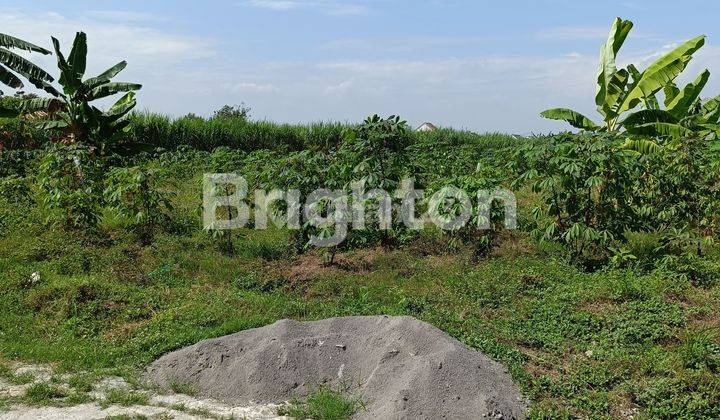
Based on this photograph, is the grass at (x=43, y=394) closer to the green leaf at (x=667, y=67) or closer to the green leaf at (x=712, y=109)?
the green leaf at (x=667, y=67)

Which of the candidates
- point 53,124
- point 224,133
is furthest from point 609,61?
point 53,124

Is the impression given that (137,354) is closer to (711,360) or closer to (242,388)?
(242,388)

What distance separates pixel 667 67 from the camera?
41.6 feet

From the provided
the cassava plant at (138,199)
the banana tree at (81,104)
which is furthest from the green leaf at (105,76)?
the cassava plant at (138,199)

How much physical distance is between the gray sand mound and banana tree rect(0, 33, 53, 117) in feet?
33.2

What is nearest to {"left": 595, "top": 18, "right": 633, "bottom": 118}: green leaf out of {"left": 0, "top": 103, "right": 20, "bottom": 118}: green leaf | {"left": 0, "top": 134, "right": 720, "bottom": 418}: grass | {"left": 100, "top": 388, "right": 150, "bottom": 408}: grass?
{"left": 0, "top": 134, "right": 720, "bottom": 418}: grass

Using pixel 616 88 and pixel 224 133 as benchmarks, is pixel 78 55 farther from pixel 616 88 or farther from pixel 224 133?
pixel 616 88

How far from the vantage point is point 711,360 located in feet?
16.2

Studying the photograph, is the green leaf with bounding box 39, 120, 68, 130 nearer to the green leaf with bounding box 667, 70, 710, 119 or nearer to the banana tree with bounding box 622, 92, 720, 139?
the banana tree with bounding box 622, 92, 720, 139

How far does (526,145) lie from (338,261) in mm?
2526

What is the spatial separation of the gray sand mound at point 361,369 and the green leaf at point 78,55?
10.2m

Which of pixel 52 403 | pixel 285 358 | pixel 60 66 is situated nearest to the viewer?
pixel 52 403

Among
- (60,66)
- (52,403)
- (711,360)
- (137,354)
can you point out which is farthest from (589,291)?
(60,66)

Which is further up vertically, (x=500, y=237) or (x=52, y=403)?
(x=500, y=237)
